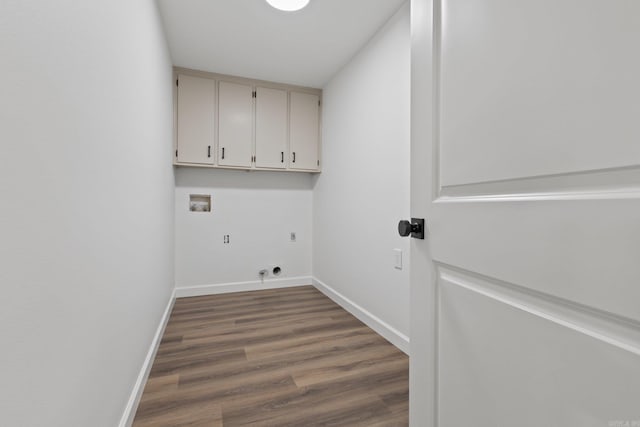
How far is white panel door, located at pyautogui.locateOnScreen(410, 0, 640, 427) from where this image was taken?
1.50 ft

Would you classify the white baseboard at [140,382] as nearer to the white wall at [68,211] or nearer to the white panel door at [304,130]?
the white wall at [68,211]

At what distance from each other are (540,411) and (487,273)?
0.28 meters

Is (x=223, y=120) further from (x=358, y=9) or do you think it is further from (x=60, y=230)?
(x=60, y=230)

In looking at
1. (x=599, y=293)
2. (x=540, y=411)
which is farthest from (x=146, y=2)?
(x=540, y=411)

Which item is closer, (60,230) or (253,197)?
(60,230)

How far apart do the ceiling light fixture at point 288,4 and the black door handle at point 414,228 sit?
1.83 meters

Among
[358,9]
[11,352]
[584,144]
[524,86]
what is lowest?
[11,352]

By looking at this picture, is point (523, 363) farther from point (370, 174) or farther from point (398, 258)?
A: point (370, 174)

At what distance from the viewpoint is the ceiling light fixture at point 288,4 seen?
1.94 meters

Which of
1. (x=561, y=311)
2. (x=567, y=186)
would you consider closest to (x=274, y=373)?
(x=561, y=311)

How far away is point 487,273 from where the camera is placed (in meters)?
0.68

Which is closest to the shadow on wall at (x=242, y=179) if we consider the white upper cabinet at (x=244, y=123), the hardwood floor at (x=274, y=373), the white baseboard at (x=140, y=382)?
the white upper cabinet at (x=244, y=123)

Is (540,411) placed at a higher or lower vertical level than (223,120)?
lower

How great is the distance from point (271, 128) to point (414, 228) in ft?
9.07
